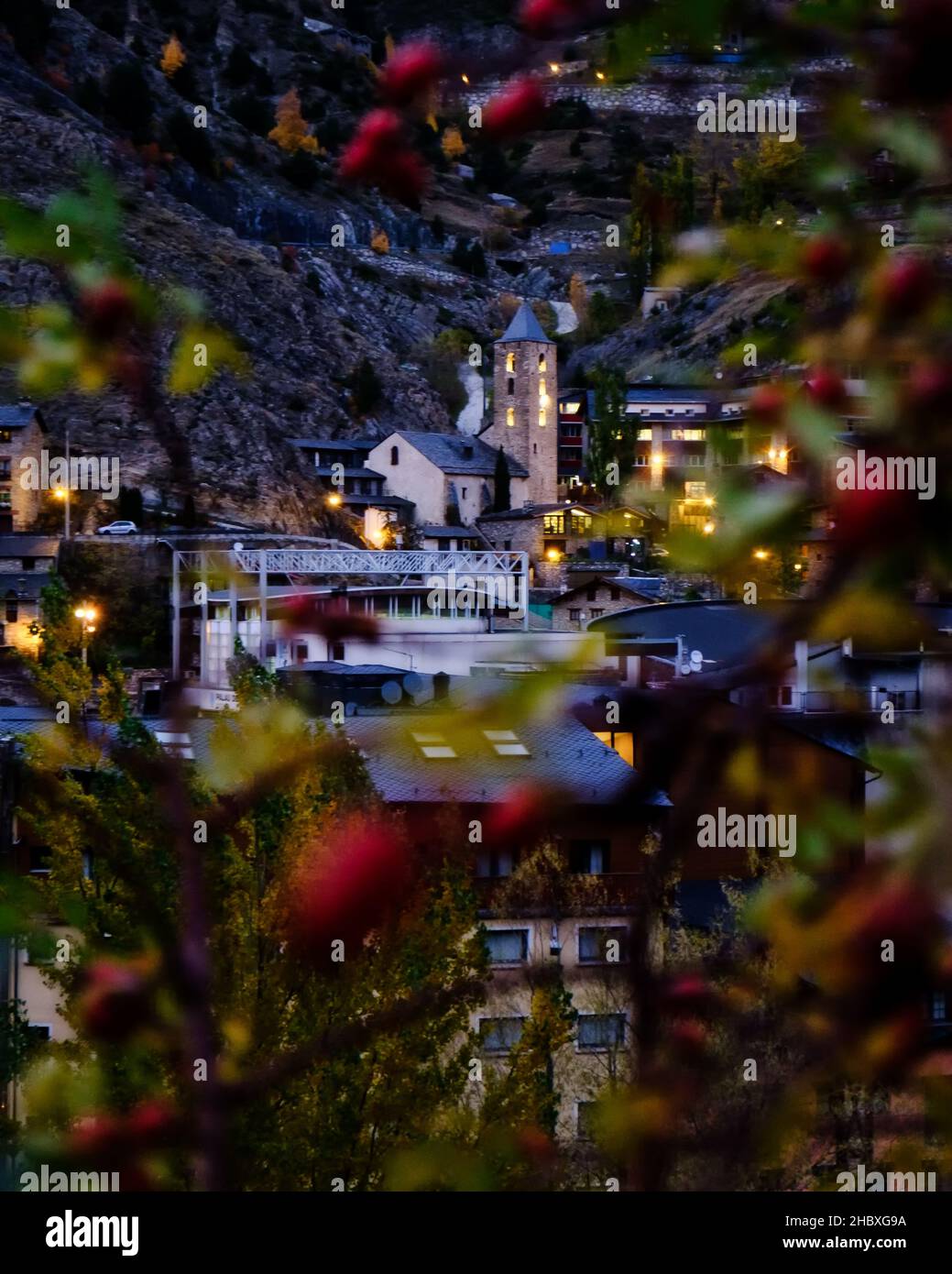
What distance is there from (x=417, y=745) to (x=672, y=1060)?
63 centimetres

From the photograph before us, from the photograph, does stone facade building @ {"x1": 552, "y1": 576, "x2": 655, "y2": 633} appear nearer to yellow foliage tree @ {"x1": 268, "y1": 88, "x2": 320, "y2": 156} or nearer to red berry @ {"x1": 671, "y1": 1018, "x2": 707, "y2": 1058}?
red berry @ {"x1": 671, "y1": 1018, "x2": 707, "y2": 1058}

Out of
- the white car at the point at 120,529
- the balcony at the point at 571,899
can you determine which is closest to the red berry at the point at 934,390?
the balcony at the point at 571,899

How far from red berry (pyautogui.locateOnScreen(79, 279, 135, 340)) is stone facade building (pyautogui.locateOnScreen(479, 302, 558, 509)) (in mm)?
43904

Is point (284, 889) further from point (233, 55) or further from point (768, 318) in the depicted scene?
point (233, 55)

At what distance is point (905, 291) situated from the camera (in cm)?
103

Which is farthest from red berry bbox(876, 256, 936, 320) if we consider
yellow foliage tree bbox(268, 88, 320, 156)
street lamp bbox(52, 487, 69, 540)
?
yellow foliage tree bbox(268, 88, 320, 156)

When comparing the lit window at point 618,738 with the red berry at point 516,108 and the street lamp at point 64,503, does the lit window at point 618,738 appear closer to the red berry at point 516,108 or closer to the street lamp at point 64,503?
the red berry at point 516,108

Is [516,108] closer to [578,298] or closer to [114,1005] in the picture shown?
[114,1005]

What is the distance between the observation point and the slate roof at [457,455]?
42.3 metres

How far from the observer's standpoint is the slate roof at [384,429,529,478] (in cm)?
4234

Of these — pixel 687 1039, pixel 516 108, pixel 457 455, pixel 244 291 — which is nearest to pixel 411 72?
pixel 516 108

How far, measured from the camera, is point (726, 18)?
105 centimetres
